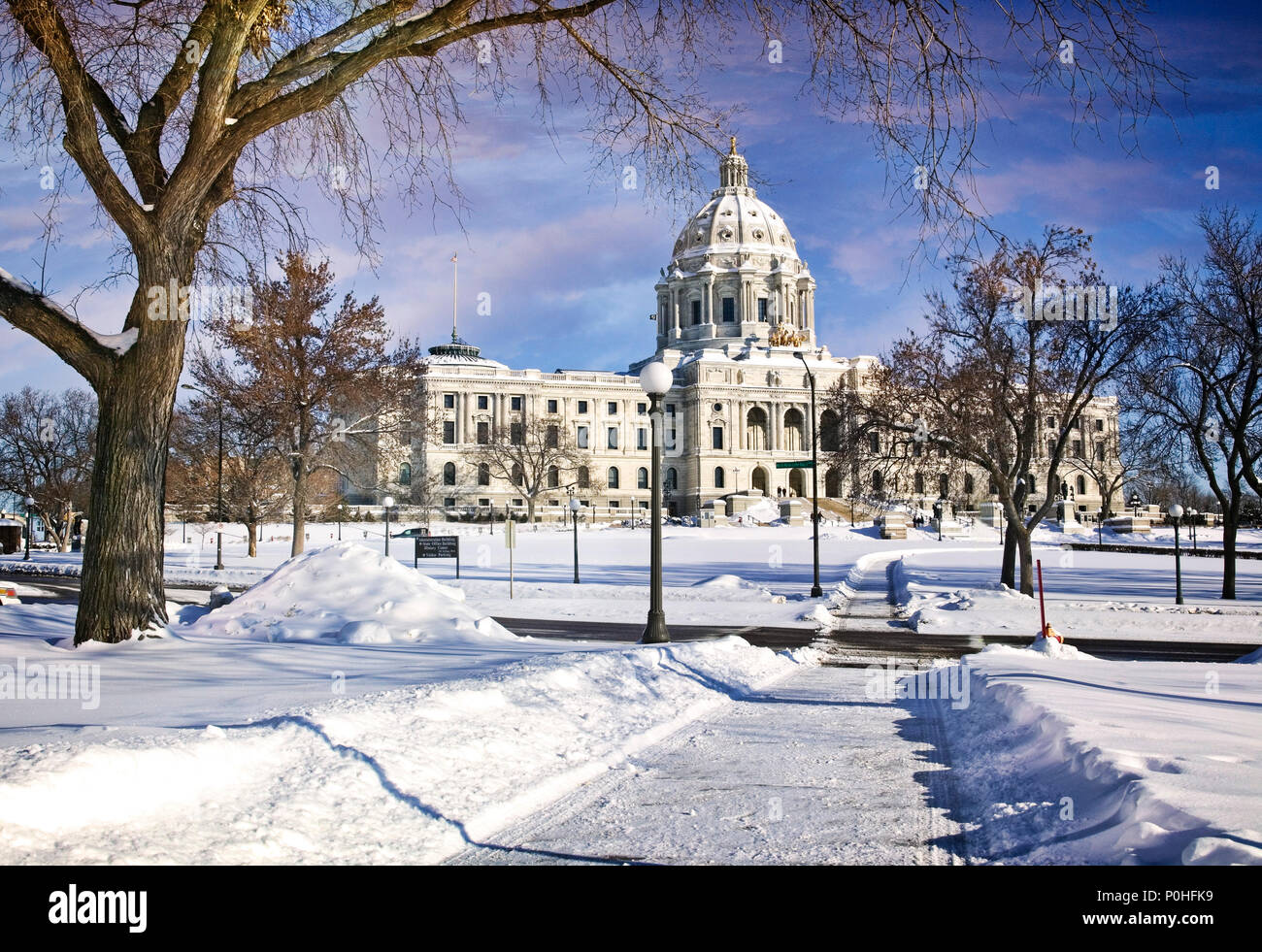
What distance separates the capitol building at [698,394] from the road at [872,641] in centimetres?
7924

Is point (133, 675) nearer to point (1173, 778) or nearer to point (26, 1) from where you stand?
point (26, 1)

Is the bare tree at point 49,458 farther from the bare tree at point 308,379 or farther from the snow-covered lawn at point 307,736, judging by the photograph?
the snow-covered lawn at point 307,736

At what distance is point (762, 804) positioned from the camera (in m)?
5.55

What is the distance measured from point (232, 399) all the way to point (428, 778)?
32393 millimetres

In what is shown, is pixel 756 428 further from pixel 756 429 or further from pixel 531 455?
pixel 531 455

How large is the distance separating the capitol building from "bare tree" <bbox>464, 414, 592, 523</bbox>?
2.33m

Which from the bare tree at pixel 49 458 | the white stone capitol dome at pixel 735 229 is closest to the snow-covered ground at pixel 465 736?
the bare tree at pixel 49 458

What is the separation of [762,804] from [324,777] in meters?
2.32

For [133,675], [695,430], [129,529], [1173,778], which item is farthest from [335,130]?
[695,430]

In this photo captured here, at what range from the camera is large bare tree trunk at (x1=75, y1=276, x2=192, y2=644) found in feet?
32.1

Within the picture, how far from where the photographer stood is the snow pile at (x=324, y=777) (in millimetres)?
4211

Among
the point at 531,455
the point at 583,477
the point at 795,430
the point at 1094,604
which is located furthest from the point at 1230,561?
Answer: the point at 795,430

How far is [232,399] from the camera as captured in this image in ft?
115

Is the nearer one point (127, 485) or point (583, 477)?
point (127, 485)
